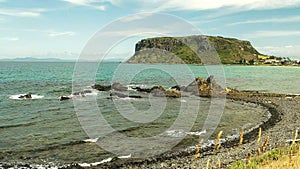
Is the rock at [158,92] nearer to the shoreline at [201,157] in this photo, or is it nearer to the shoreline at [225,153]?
the shoreline at [225,153]

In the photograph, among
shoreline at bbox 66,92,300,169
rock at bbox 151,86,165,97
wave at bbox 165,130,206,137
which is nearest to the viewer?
shoreline at bbox 66,92,300,169

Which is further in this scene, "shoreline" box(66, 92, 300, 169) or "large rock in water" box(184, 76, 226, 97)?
"large rock in water" box(184, 76, 226, 97)

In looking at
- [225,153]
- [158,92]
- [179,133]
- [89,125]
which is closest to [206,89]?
[158,92]

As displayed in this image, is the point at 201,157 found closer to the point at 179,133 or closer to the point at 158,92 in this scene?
the point at 179,133

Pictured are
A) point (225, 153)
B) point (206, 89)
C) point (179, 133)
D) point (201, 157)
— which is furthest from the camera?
point (206, 89)

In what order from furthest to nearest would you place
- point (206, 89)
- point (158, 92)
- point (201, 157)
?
point (206, 89) → point (158, 92) → point (201, 157)

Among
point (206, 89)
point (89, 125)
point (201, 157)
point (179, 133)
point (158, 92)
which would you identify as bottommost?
point (201, 157)

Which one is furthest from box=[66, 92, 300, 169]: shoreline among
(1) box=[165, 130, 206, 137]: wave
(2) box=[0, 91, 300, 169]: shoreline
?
(1) box=[165, 130, 206, 137]: wave

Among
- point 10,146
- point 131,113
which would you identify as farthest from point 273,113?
point 10,146

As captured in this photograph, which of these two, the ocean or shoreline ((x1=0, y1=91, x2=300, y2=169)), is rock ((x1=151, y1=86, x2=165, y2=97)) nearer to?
the ocean

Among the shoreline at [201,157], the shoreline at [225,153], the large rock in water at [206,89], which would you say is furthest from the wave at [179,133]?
the large rock in water at [206,89]

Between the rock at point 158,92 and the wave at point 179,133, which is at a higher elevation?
the rock at point 158,92

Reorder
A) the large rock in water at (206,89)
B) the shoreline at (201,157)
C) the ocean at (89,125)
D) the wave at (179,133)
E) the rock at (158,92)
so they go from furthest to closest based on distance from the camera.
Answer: the large rock in water at (206,89) < the rock at (158,92) < the wave at (179,133) < the ocean at (89,125) < the shoreline at (201,157)

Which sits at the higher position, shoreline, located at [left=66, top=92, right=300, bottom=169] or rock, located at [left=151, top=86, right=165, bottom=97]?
rock, located at [left=151, top=86, right=165, bottom=97]
